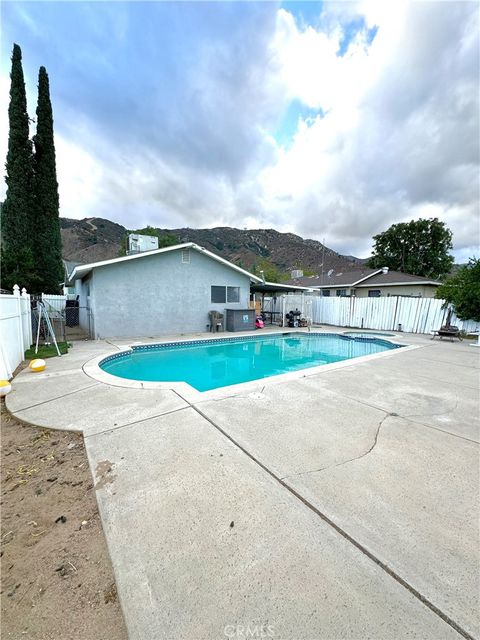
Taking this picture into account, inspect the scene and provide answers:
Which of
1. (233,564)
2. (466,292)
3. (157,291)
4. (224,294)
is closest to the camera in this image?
(233,564)

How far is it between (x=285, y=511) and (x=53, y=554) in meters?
1.58

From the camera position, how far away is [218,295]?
13.6m

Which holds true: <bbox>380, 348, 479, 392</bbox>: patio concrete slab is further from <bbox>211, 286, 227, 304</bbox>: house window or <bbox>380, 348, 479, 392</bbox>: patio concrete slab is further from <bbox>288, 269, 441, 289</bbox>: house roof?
<bbox>288, 269, 441, 289</bbox>: house roof

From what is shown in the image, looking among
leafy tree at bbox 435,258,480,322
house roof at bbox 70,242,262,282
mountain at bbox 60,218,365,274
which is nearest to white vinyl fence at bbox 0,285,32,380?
house roof at bbox 70,242,262,282

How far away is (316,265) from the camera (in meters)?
60.2

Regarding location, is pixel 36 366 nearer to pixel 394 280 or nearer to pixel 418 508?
pixel 418 508

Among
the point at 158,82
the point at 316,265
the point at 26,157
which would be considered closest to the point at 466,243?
the point at 316,265

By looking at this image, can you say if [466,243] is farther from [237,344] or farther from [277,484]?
[277,484]

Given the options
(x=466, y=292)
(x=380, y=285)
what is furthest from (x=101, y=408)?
(x=380, y=285)

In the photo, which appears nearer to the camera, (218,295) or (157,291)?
(157,291)

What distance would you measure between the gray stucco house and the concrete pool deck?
701 cm

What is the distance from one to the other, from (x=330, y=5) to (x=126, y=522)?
13.1m

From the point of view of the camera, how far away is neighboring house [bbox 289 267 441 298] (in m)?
19.3

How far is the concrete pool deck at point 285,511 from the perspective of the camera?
4.48ft
